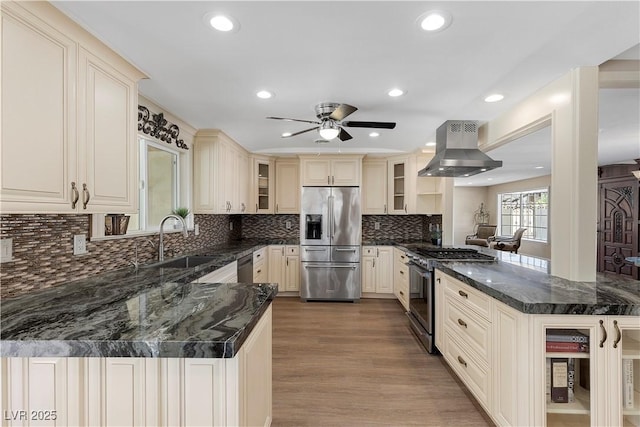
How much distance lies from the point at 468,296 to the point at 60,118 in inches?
104

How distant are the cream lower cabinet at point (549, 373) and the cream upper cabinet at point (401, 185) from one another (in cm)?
301

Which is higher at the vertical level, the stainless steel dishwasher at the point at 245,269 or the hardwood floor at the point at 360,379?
the stainless steel dishwasher at the point at 245,269

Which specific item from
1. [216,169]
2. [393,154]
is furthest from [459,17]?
[393,154]

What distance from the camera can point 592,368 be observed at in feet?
4.92

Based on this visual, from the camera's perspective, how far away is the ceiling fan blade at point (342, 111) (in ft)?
7.54

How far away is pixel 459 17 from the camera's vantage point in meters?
1.47

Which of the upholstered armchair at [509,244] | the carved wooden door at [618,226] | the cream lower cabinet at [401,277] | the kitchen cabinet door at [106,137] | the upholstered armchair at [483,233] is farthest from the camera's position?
the upholstered armchair at [483,233]

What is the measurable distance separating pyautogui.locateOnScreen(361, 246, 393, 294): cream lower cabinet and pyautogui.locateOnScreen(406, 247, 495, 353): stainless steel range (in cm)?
117

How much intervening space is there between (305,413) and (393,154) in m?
3.92

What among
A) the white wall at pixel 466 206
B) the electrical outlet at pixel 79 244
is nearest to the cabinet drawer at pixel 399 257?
the electrical outlet at pixel 79 244

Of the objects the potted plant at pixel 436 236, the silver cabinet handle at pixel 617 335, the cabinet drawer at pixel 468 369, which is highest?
the potted plant at pixel 436 236

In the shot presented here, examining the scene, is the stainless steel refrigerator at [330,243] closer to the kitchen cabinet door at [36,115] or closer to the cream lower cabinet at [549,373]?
the cream lower cabinet at [549,373]

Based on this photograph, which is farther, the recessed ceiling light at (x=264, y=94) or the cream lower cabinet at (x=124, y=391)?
the recessed ceiling light at (x=264, y=94)

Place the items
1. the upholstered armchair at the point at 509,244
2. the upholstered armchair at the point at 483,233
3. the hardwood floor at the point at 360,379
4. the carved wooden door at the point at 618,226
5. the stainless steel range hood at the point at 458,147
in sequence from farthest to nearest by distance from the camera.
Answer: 1. the upholstered armchair at the point at 483,233
2. the upholstered armchair at the point at 509,244
3. the carved wooden door at the point at 618,226
4. the stainless steel range hood at the point at 458,147
5. the hardwood floor at the point at 360,379
